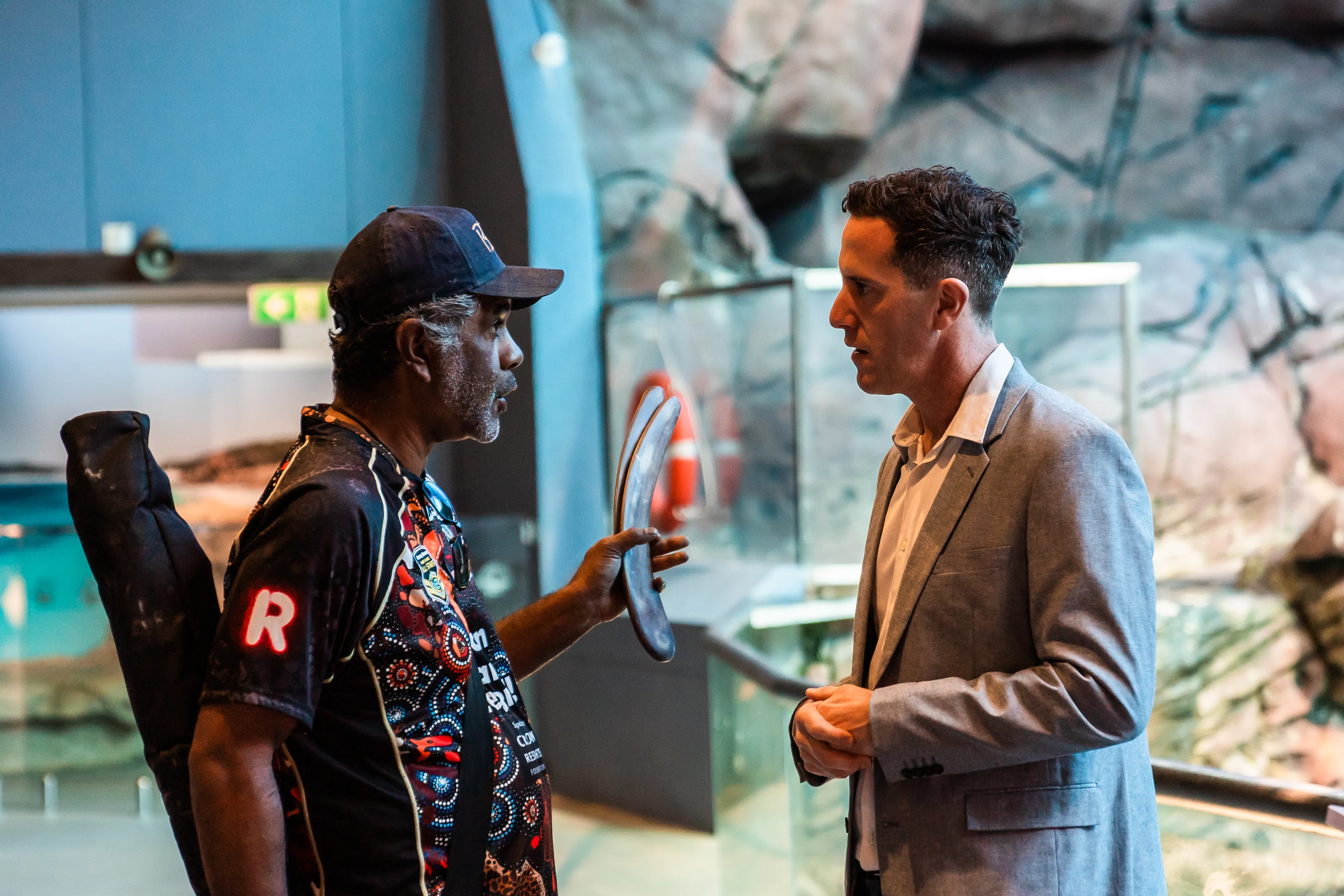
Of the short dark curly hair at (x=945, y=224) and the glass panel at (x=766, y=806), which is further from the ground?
the short dark curly hair at (x=945, y=224)

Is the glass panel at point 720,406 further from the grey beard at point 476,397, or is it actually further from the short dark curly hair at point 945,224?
the short dark curly hair at point 945,224

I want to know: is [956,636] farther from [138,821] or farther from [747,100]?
[747,100]

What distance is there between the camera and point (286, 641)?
4.09 ft

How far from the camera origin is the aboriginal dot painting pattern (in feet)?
4.46

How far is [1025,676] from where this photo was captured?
1314mm

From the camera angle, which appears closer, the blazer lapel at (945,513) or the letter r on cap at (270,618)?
the letter r on cap at (270,618)

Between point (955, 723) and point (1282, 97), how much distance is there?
418 inches

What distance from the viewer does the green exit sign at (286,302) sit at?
5754 millimetres

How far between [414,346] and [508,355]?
0.16m

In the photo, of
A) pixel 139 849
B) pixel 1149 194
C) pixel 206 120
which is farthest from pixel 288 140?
pixel 1149 194

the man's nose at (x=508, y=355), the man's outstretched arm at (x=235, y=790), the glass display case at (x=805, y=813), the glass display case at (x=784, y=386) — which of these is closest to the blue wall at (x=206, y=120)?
the glass display case at (x=784, y=386)

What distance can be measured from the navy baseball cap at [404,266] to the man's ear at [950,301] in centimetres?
58

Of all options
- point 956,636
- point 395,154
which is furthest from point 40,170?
point 956,636

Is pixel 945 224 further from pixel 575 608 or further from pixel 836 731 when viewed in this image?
pixel 575 608
